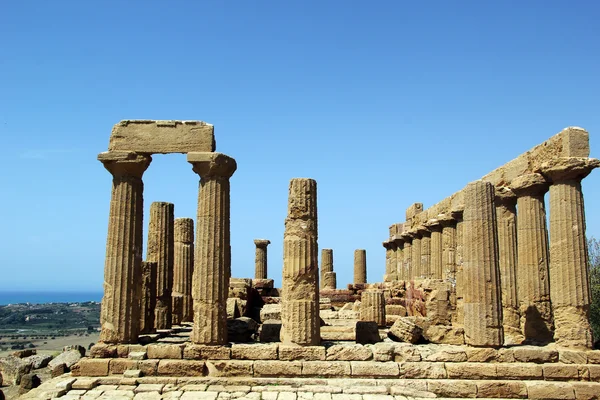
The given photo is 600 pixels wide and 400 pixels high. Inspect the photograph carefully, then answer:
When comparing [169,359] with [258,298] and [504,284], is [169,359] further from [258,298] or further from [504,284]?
[258,298]

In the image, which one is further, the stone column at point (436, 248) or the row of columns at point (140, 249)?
the stone column at point (436, 248)

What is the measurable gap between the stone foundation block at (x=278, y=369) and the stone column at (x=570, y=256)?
23.7 ft

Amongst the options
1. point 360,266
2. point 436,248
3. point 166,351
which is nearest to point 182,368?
point 166,351

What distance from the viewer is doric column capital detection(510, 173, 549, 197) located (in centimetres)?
1772

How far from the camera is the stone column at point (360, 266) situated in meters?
45.2

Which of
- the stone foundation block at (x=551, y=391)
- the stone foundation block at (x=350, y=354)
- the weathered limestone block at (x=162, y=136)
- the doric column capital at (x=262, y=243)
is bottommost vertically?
the stone foundation block at (x=551, y=391)

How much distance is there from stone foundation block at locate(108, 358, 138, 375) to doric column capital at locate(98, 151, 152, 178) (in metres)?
5.25

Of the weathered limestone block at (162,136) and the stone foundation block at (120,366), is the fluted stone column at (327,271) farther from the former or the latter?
the stone foundation block at (120,366)

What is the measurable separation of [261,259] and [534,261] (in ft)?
80.9

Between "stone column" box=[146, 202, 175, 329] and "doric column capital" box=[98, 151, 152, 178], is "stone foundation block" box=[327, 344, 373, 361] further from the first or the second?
"stone column" box=[146, 202, 175, 329]

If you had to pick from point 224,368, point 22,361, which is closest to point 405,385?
point 224,368

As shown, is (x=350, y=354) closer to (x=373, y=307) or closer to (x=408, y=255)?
(x=373, y=307)

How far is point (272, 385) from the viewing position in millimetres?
15094

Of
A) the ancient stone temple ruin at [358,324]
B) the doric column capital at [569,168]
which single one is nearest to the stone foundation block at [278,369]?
the ancient stone temple ruin at [358,324]
